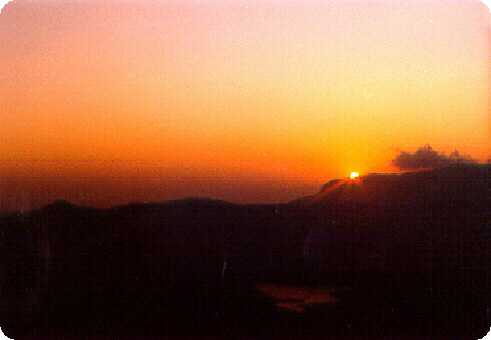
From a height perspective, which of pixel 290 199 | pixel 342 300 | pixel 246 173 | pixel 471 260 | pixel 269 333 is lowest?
pixel 269 333

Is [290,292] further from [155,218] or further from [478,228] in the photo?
[478,228]

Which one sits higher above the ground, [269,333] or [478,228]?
[478,228]

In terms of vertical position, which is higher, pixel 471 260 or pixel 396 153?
pixel 396 153

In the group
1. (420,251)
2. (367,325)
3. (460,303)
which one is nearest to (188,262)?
(367,325)

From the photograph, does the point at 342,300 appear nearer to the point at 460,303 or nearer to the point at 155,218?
the point at 460,303

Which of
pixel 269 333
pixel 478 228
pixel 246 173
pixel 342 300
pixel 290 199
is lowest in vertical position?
pixel 269 333

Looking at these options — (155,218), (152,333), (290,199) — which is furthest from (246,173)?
(152,333)
